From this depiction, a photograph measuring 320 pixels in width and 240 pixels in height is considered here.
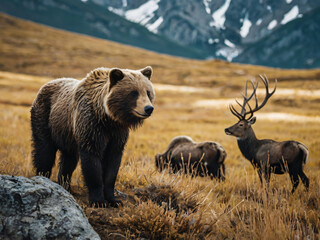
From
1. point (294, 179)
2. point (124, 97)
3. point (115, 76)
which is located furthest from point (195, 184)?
point (115, 76)

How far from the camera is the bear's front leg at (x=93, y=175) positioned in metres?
3.68

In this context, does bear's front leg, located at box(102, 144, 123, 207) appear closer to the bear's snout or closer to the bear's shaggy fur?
the bear's snout

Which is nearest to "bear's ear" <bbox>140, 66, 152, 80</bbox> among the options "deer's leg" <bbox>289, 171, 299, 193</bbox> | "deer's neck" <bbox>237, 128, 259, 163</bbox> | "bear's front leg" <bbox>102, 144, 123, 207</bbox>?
"bear's front leg" <bbox>102, 144, 123, 207</bbox>

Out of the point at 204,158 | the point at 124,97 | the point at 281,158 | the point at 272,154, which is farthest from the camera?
the point at 204,158

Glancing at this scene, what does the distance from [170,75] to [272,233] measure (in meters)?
60.4

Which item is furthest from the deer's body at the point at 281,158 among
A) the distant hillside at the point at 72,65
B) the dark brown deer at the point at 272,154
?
the distant hillside at the point at 72,65

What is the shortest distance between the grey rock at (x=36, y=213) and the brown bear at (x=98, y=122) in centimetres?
100

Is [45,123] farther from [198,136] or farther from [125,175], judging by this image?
[198,136]

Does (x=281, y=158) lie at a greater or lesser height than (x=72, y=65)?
lesser

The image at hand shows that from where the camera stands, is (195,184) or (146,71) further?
(195,184)

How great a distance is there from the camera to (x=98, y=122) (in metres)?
3.73

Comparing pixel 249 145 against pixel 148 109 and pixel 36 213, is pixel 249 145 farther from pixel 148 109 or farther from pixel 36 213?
pixel 36 213

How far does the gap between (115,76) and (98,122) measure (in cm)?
63

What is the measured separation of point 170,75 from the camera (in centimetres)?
6247
